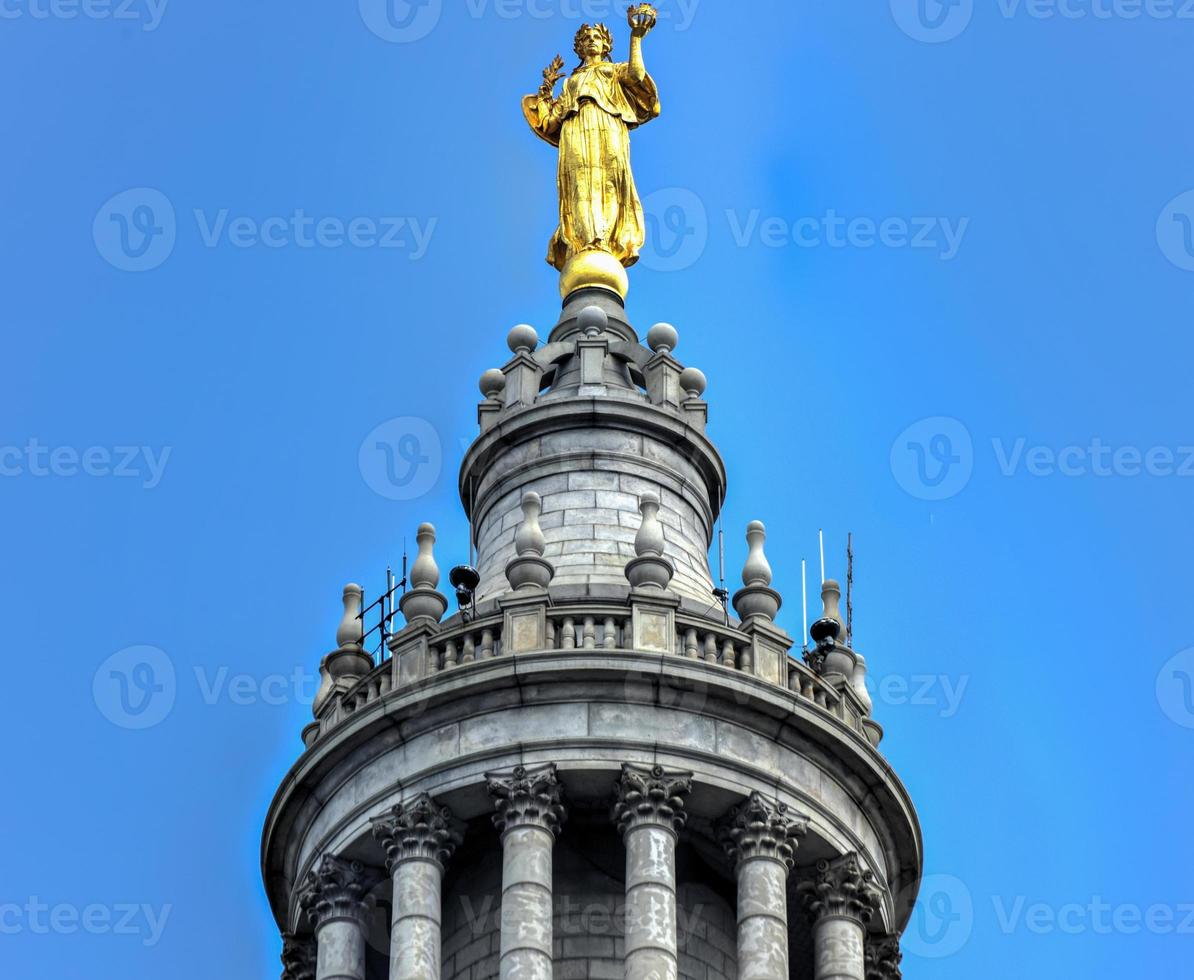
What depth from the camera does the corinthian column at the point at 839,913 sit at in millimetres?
60969

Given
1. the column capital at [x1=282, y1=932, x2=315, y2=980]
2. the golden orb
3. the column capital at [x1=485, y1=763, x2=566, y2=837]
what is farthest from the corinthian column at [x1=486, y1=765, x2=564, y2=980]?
the golden orb

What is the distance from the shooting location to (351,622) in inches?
2623

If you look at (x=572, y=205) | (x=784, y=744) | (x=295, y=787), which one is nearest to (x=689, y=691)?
(x=784, y=744)

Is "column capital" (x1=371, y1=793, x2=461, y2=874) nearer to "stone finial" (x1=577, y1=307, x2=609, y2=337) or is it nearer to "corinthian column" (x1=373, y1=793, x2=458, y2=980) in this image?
"corinthian column" (x1=373, y1=793, x2=458, y2=980)

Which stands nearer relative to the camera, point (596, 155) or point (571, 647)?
point (571, 647)

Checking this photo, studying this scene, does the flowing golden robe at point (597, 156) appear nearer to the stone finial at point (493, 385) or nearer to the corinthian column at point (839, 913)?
the stone finial at point (493, 385)

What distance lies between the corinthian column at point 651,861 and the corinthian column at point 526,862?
3.94 ft

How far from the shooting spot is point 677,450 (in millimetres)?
69125

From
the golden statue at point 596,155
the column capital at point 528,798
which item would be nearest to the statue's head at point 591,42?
the golden statue at point 596,155

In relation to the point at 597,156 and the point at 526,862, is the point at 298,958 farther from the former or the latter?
the point at 597,156

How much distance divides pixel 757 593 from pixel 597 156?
14408 millimetres

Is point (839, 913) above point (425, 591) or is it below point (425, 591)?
below

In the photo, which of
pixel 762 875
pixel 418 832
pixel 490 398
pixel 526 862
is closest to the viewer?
pixel 526 862

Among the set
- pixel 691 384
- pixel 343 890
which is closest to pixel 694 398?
pixel 691 384
